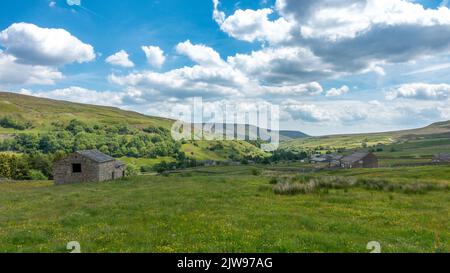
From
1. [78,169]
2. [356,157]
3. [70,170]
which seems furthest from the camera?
[356,157]

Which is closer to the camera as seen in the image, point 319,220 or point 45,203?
point 319,220

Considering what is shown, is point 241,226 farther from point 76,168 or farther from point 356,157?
point 356,157

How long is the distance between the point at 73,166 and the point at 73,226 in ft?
178

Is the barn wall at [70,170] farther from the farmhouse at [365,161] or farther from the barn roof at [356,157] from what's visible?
the barn roof at [356,157]

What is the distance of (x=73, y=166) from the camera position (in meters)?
68.9

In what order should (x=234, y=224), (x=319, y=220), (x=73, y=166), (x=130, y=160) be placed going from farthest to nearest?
(x=130, y=160) → (x=73, y=166) → (x=319, y=220) → (x=234, y=224)

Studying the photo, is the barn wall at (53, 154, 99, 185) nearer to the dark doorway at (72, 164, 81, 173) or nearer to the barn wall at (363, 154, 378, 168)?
the dark doorway at (72, 164, 81, 173)

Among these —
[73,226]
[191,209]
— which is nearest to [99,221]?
[73,226]

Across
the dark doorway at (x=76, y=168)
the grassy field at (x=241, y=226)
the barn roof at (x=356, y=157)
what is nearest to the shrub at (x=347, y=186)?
the grassy field at (x=241, y=226)

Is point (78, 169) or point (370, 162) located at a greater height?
point (78, 169)

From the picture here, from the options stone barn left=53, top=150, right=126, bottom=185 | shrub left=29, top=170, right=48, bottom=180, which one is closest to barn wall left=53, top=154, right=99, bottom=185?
stone barn left=53, top=150, right=126, bottom=185

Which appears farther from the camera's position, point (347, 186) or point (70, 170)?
point (70, 170)

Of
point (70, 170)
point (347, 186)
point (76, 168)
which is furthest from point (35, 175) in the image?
point (347, 186)
